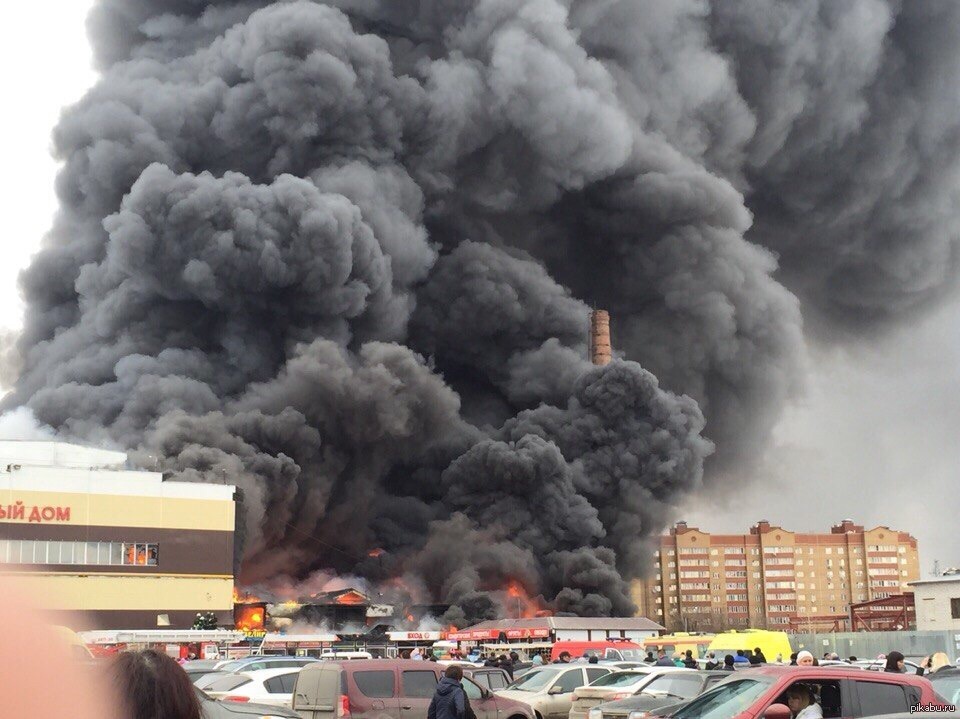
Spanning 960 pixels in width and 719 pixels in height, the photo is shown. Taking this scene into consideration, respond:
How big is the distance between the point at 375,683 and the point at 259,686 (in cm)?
334

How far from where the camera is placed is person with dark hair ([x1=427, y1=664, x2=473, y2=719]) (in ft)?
48.0

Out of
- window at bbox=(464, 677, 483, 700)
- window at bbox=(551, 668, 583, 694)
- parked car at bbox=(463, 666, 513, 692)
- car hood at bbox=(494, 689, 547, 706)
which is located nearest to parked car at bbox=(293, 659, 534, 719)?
window at bbox=(464, 677, 483, 700)

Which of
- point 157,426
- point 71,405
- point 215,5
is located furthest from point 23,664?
point 215,5

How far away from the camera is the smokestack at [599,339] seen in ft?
272

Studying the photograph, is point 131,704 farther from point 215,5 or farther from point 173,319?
point 215,5

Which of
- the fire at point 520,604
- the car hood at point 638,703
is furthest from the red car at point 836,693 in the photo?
the fire at point 520,604

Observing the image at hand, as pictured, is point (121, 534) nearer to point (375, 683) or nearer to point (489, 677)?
point (489, 677)

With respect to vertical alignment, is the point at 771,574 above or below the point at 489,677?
above

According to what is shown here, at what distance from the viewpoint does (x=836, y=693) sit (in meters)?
11.4

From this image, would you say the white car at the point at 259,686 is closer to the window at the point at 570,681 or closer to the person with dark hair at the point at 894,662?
the window at the point at 570,681

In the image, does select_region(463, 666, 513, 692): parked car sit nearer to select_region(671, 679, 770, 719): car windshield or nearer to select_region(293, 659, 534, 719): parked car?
select_region(293, 659, 534, 719): parked car

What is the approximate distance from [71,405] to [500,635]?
99.4 feet

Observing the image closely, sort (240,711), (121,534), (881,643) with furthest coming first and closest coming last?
1. (121,534)
2. (881,643)
3. (240,711)

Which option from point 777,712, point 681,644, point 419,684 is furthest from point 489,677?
point 681,644
